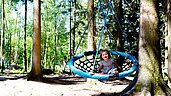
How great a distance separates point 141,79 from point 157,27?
115 cm

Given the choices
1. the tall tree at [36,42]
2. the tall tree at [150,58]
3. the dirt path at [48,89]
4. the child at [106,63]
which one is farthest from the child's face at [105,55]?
the tall tree at [36,42]

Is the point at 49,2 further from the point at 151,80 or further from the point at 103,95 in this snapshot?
the point at 151,80

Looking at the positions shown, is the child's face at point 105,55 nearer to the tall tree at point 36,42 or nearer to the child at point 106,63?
the child at point 106,63

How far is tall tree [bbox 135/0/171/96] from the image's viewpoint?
6039 millimetres

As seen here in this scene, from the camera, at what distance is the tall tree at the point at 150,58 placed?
604 cm

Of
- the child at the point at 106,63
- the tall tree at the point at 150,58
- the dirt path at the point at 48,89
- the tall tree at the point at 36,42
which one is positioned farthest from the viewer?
the tall tree at the point at 36,42

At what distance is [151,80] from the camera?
→ 6031 mm

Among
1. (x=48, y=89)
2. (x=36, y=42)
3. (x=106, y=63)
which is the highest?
(x=36, y=42)

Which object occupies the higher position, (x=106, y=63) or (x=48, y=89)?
(x=106, y=63)

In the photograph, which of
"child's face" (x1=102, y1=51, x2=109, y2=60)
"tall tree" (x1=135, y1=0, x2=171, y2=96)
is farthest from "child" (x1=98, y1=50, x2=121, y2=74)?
"tall tree" (x1=135, y1=0, x2=171, y2=96)

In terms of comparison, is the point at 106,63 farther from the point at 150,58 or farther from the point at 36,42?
the point at 36,42

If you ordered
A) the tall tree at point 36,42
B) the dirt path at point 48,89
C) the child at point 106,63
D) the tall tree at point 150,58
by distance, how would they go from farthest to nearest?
the tall tree at point 36,42 → the dirt path at point 48,89 → the child at point 106,63 → the tall tree at point 150,58

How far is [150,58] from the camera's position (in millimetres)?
6074

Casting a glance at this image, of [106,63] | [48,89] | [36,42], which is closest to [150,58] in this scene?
[106,63]
